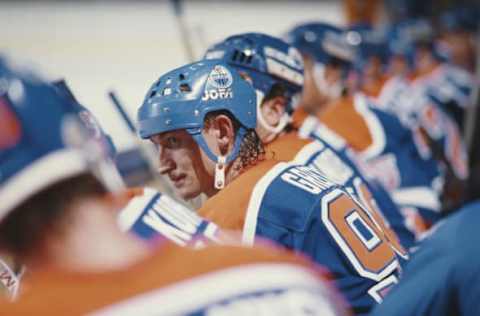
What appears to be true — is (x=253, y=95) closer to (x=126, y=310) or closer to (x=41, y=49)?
(x=126, y=310)

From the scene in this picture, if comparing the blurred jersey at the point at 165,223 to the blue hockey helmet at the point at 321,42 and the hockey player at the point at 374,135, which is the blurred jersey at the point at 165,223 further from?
the blue hockey helmet at the point at 321,42

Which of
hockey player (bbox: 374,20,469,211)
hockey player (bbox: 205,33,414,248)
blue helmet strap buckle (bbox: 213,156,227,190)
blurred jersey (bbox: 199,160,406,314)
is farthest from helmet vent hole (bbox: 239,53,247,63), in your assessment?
hockey player (bbox: 374,20,469,211)

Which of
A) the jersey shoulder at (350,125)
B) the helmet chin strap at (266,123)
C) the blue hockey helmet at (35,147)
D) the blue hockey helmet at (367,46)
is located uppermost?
the blue hockey helmet at (35,147)

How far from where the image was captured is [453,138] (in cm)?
541

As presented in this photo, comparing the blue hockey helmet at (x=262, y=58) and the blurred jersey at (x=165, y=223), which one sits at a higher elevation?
the blurred jersey at (x=165, y=223)

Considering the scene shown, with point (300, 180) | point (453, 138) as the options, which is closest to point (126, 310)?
point (300, 180)

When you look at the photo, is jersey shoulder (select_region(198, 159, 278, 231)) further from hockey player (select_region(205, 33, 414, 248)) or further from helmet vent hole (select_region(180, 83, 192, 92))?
hockey player (select_region(205, 33, 414, 248))

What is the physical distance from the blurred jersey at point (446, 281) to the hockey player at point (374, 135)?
2220mm

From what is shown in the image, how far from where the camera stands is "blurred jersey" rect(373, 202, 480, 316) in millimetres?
1332

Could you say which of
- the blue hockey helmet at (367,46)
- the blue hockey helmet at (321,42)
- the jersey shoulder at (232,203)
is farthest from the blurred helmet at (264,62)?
the blue hockey helmet at (367,46)

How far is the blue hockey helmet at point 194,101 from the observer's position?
6.50 feet

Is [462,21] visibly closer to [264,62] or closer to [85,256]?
[264,62]

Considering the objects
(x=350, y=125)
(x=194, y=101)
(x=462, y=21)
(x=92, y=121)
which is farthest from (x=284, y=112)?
(x=462, y=21)

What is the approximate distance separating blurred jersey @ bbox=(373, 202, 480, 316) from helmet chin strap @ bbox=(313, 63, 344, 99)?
241 centimetres
